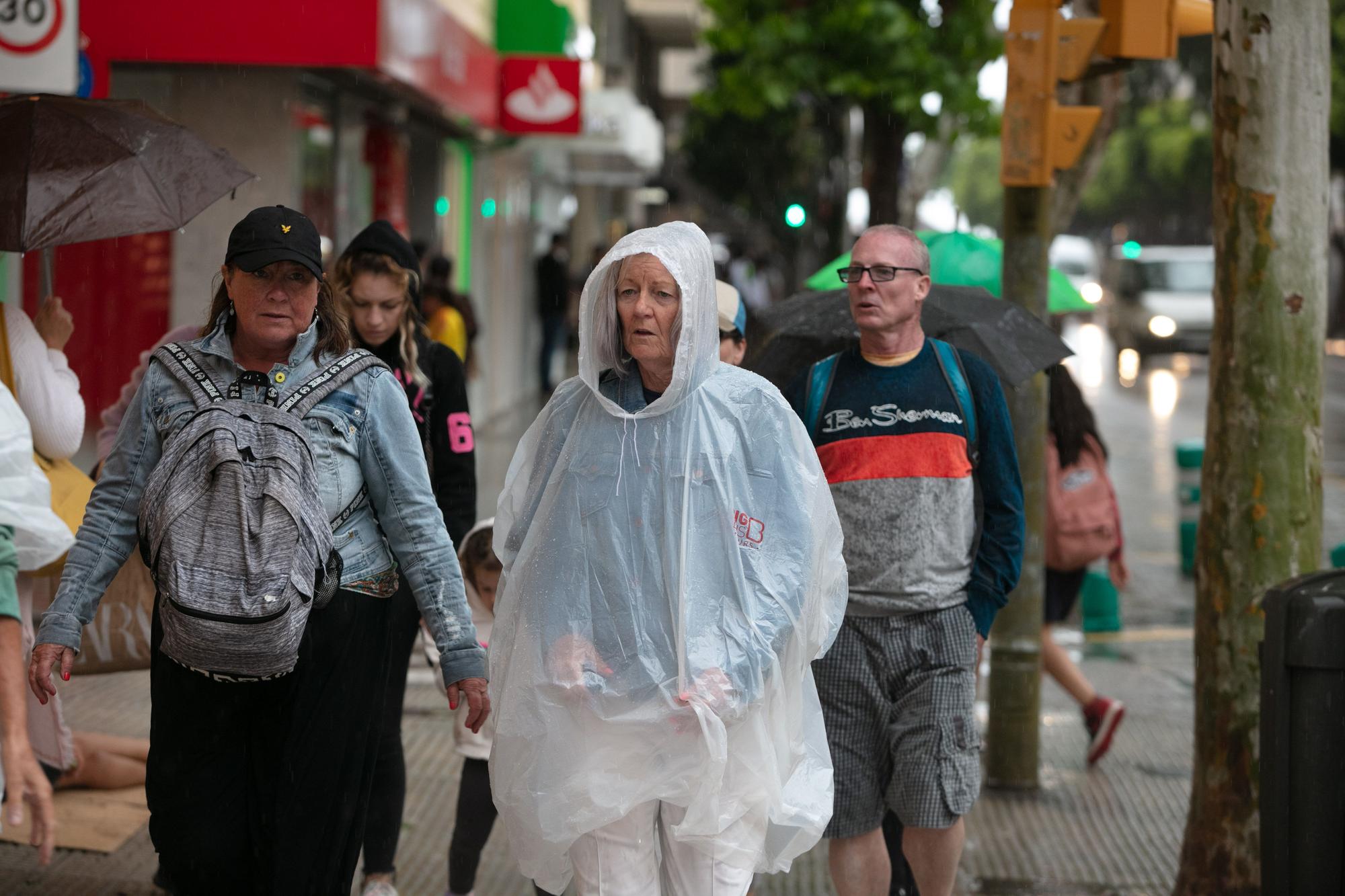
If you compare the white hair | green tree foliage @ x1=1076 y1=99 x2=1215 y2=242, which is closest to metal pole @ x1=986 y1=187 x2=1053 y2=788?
the white hair

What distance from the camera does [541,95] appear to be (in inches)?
663

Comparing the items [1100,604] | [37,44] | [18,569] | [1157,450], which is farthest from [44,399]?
[1157,450]

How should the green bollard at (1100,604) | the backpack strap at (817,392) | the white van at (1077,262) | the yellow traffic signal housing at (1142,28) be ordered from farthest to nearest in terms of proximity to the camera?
the white van at (1077,262) < the green bollard at (1100,604) < the yellow traffic signal housing at (1142,28) < the backpack strap at (817,392)

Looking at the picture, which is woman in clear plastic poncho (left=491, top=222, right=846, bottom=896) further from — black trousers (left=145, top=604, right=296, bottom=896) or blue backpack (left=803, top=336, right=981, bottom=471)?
blue backpack (left=803, top=336, right=981, bottom=471)

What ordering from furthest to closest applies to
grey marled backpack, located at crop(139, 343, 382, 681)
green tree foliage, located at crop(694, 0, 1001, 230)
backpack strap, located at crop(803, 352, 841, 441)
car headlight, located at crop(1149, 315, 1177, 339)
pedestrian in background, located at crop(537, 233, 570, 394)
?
car headlight, located at crop(1149, 315, 1177, 339) < pedestrian in background, located at crop(537, 233, 570, 394) < green tree foliage, located at crop(694, 0, 1001, 230) < backpack strap, located at crop(803, 352, 841, 441) < grey marled backpack, located at crop(139, 343, 382, 681)

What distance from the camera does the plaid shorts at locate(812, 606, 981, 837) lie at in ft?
14.2

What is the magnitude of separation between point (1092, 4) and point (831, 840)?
668cm

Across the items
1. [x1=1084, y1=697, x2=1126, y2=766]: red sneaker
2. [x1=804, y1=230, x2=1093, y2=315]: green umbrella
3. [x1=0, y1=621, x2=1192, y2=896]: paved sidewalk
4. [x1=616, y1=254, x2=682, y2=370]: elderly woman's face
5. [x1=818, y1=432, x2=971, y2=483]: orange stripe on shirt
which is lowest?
[x1=0, y1=621, x2=1192, y2=896]: paved sidewalk

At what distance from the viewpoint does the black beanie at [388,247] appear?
496 cm

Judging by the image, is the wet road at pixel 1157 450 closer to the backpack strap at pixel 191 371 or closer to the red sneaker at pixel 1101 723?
the red sneaker at pixel 1101 723

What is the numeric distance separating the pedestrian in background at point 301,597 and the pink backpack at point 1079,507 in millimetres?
3797

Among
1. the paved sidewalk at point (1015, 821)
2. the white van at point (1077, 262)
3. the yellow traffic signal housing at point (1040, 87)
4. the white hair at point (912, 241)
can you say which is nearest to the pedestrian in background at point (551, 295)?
the paved sidewalk at point (1015, 821)

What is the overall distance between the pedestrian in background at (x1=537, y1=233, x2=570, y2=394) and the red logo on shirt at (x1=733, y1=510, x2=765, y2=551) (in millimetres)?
18787

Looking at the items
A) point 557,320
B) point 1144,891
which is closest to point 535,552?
point 1144,891
